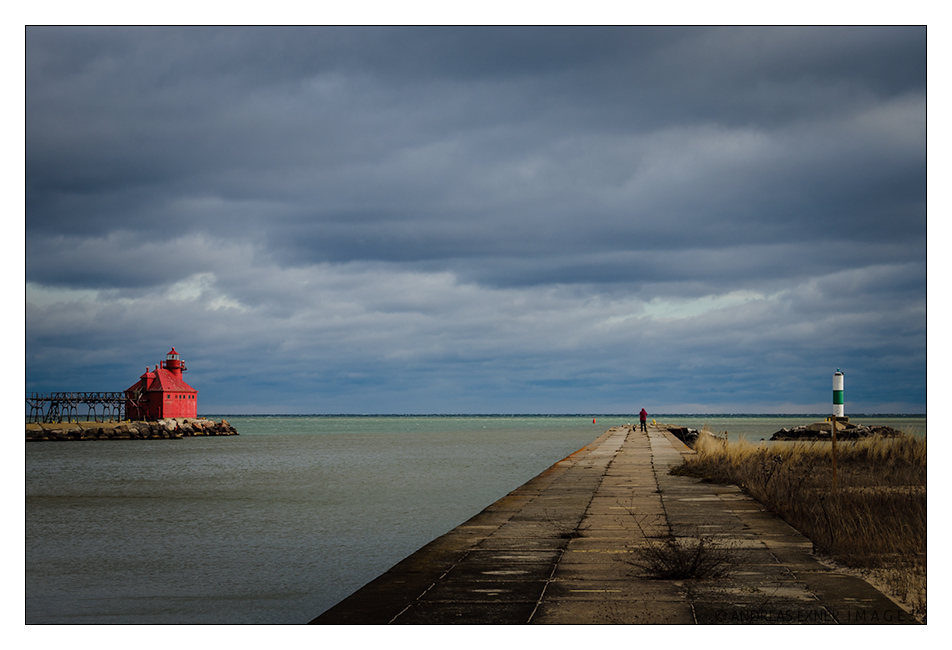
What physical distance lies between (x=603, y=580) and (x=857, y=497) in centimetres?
583

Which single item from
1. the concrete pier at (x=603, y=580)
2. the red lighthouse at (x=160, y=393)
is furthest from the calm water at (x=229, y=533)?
the red lighthouse at (x=160, y=393)

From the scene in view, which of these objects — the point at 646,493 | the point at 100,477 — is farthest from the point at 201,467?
the point at 646,493

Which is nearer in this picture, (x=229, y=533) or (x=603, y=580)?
(x=603, y=580)

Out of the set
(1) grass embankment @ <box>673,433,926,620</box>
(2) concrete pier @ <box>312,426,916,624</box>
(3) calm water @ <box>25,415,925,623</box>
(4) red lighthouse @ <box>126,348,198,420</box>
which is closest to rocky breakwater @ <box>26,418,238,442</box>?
(4) red lighthouse @ <box>126,348,198,420</box>

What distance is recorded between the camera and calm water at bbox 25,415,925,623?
9195 mm

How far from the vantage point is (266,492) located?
22.9 metres

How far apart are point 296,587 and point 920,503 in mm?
Result: 7791

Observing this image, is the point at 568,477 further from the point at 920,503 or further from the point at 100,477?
the point at 100,477

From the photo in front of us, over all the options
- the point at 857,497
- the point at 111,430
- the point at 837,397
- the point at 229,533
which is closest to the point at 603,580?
the point at 837,397

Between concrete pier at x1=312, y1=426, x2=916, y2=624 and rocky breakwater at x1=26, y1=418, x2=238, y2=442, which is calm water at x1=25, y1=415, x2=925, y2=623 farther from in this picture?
rocky breakwater at x1=26, y1=418, x2=238, y2=442

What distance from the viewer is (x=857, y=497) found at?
10664mm

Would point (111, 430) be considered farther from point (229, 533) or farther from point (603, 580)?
point (603, 580)

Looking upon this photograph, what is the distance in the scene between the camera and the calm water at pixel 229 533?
30.2 ft

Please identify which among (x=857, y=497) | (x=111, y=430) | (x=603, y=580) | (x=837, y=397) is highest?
(x=837, y=397)
